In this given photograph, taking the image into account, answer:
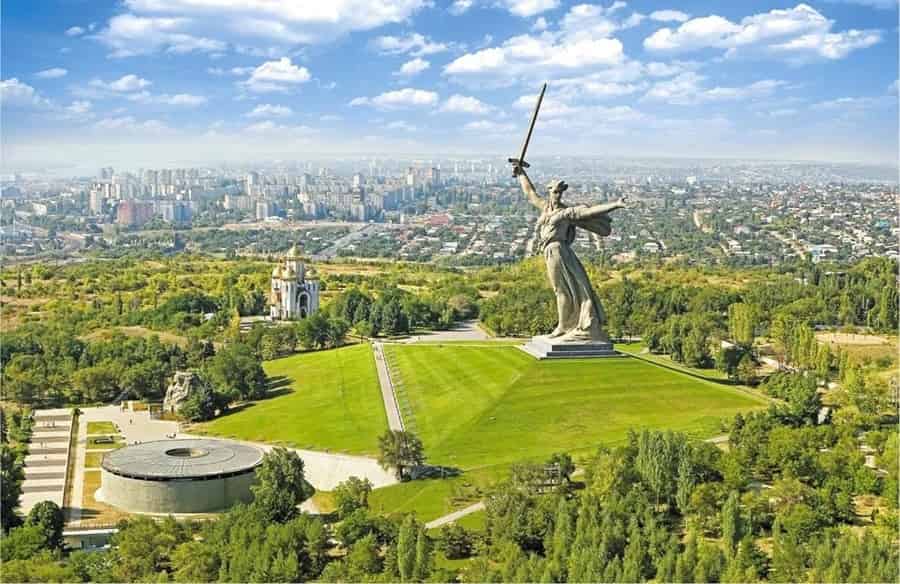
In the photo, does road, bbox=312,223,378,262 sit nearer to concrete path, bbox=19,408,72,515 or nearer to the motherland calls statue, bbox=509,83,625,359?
concrete path, bbox=19,408,72,515

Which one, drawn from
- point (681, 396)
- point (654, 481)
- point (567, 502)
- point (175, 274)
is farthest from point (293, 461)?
point (175, 274)

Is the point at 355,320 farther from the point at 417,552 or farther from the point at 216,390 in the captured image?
the point at 417,552

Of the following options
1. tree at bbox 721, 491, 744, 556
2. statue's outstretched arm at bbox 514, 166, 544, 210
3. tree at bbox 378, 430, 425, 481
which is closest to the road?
statue's outstretched arm at bbox 514, 166, 544, 210

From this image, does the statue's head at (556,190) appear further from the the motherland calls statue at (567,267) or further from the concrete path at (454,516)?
the concrete path at (454,516)

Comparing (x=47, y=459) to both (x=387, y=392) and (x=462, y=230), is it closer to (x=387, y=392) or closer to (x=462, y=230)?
Answer: (x=387, y=392)

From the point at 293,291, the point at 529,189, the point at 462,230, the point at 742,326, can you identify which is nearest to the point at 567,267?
the point at 529,189

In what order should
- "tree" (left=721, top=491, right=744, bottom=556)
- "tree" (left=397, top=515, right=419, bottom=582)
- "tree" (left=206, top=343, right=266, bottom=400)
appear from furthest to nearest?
"tree" (left=206, top=343, right=266, bottom=400)
"tree" (left=721, top=491, right=744, bottom=556)
"tree" (left=397, top=515, right=419, bottom=582)
